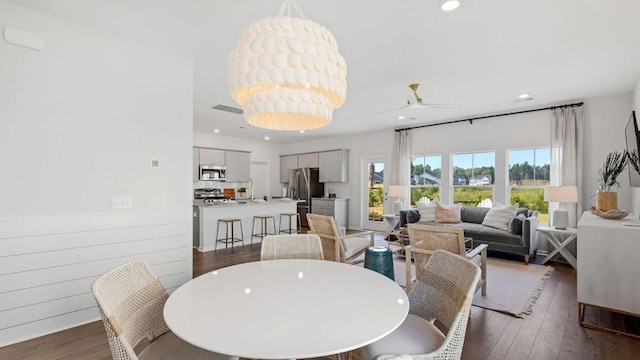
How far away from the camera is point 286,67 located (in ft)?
4.18

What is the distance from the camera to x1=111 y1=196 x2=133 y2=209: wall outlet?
273 cm

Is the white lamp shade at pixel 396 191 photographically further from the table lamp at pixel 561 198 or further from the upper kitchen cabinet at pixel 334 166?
the table lamp at pixel 561 198

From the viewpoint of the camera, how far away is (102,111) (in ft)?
8.77

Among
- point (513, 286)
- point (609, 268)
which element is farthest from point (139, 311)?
point (513, 286)

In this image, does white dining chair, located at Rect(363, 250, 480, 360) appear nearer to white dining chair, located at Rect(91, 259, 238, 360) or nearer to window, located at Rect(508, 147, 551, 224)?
white dining chair, located at Rect(91, 259, 238, 360)

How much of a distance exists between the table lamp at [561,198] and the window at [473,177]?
1.33 meters

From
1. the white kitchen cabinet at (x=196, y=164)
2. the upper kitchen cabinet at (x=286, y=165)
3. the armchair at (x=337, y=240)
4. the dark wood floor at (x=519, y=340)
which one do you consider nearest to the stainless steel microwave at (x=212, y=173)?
the white kitchen cabinet at (x=196, y=164)

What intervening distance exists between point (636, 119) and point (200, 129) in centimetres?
774

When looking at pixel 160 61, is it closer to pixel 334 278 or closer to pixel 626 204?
pixel 334 278

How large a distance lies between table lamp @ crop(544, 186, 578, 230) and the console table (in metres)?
1.90

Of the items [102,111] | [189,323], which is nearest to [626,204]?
[189,323]

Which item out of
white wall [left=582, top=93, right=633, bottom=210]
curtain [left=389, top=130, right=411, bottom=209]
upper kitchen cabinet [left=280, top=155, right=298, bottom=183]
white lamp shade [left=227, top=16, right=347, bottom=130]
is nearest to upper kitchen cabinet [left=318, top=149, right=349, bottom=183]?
upper kitchen cabinet [left=280, top=155, right=298, bottom=183]

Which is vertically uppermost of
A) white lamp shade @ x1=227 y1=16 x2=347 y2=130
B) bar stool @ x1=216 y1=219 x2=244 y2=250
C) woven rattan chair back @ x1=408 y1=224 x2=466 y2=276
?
white lamp shade @ x1=227 y1=16 x2=347 y2=130

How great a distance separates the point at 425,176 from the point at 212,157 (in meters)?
5.41
